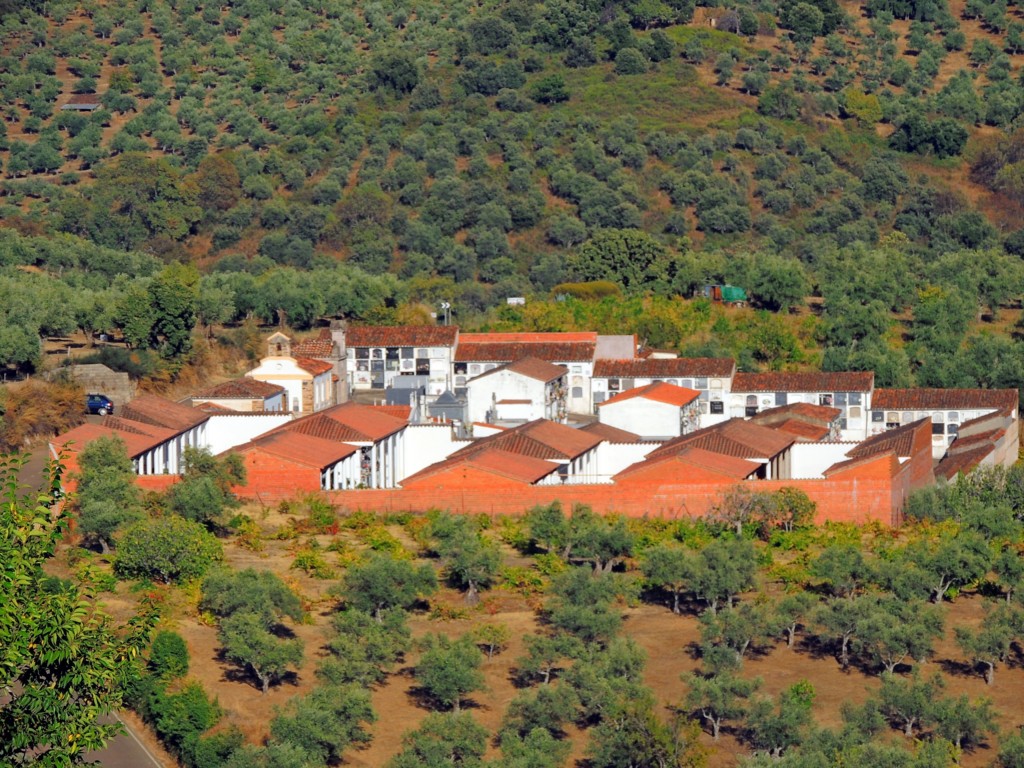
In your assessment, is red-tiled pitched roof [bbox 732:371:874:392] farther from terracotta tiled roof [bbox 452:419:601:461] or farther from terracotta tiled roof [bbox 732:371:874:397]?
terracotta tiled roof [bbox 452:419:601:461]

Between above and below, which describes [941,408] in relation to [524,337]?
below

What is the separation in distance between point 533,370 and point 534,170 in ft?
163

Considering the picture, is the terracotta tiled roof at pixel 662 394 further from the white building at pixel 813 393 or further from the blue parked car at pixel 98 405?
the blue parked car at pixel 98 405

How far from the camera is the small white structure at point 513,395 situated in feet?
223

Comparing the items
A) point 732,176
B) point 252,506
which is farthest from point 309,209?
point 252,506

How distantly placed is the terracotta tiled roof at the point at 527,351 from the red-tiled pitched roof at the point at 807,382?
19.7 ft

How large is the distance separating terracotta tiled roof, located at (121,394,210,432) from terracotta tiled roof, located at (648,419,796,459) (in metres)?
14.2

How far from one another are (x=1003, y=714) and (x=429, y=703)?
11517mm

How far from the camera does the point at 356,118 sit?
125 metres

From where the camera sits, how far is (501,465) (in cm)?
5384

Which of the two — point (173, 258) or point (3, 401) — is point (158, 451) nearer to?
point (3, 401)

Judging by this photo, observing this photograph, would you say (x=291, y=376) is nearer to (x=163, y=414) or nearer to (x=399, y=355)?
(x=399, y=355)

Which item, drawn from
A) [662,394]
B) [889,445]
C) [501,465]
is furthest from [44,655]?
[662,394]

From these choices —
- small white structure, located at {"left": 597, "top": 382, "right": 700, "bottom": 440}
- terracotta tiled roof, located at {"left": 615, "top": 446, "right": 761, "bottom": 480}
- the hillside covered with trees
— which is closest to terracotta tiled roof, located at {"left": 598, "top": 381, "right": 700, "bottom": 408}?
small white structure, located at {"left": 597, "top": 382, "right": 700, "bottom": 440}
